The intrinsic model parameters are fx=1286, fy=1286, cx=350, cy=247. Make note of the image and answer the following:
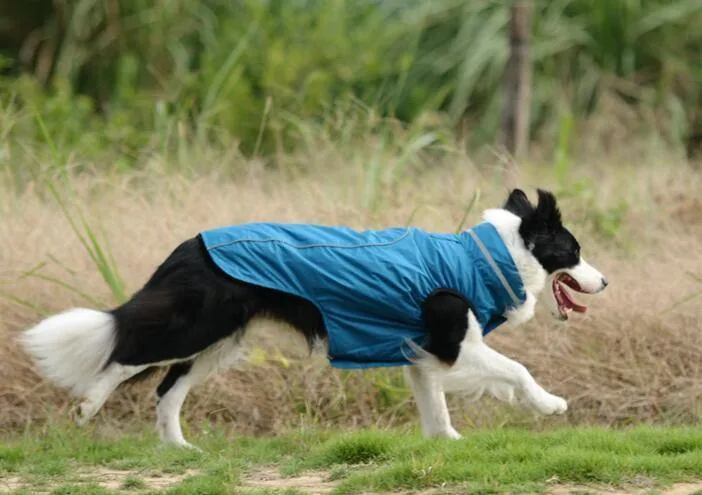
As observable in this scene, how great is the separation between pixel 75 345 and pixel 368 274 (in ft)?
4.73

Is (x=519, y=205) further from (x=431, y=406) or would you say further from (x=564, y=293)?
(x=431, y=406)

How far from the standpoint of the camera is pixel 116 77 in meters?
13.7

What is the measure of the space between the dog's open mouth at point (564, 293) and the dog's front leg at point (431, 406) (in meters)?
0.76

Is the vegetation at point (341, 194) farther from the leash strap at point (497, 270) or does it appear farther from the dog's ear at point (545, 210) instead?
the dog's ear at point (545, 210)

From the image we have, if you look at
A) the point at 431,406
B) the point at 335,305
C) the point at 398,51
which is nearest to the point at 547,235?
the point at 431,406

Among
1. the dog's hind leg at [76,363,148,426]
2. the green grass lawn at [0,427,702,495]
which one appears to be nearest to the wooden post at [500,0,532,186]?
the green grass lawn at [0,427,702,495]

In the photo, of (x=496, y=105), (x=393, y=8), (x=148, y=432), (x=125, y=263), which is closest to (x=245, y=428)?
(x=148, y=432)

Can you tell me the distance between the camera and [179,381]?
21.5 ft

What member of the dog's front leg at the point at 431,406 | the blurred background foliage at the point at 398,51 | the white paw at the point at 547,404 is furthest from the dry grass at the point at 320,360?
the blurred background foliage at the point at 398,51

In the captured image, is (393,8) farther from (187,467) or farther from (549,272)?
(187,467)

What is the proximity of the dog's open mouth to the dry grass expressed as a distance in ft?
3.14

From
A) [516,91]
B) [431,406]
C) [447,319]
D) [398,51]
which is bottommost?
[431,406]

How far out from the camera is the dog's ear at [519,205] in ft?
21.3

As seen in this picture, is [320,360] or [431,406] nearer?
[431,406]
